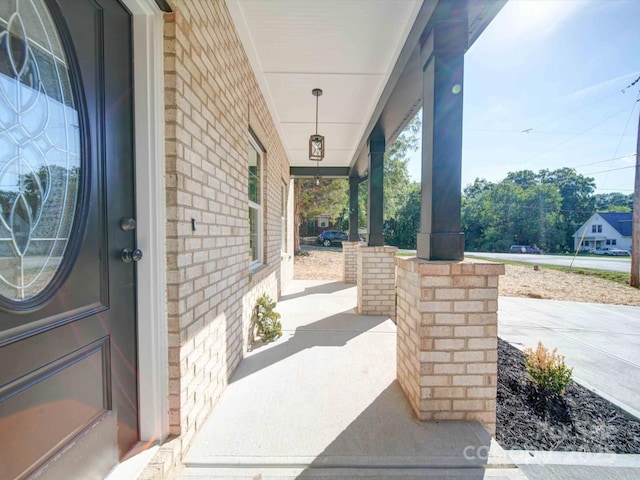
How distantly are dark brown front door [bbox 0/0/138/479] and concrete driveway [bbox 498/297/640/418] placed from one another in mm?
3508

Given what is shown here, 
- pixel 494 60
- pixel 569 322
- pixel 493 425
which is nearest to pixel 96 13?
pixel 493 425

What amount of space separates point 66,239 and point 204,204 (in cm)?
81

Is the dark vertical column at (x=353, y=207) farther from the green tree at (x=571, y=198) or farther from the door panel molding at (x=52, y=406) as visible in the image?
the green tree at (x=571, y=198)

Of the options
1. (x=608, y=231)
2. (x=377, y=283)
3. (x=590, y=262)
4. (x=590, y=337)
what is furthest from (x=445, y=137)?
(x=608, y=231)

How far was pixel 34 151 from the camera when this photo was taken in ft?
2.89

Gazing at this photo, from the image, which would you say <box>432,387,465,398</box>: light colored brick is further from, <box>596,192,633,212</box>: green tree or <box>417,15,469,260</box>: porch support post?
<box>596,192,633,212</box>: green tree

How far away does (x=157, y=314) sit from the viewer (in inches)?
54.9

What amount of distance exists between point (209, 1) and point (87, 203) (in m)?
1.63

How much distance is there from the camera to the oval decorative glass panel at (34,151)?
799 mm

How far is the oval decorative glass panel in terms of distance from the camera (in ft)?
2.62

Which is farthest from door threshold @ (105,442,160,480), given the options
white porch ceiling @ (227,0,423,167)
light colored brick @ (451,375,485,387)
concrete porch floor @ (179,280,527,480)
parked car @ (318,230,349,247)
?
parked car @ (318,230,349,247)

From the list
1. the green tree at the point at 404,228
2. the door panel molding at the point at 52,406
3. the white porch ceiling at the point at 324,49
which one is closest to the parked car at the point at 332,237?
the green tree at the point at 404,228

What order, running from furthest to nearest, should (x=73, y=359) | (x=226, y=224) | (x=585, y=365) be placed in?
(x=585, y=365), (x=226, y=224), (x=73, y=359)

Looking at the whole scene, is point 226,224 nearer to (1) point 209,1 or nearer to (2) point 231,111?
(2) point 231,111
